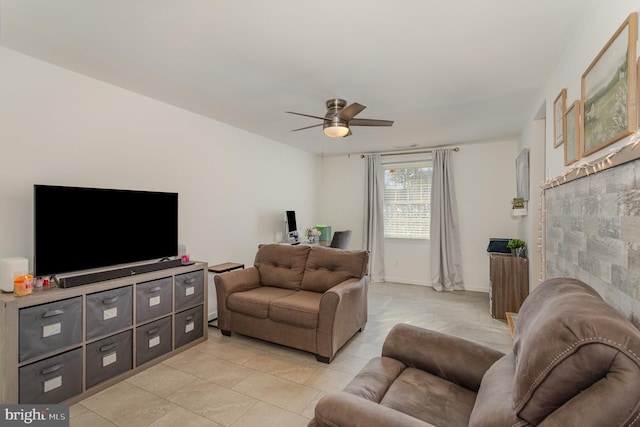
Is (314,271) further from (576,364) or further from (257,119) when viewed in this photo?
(576,364)

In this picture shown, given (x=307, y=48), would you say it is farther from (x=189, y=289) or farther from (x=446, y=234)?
(x=446, y=234)

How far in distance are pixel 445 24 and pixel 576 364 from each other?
76.2 inches

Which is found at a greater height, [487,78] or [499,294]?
[487,78]

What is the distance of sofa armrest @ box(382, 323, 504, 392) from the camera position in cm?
148

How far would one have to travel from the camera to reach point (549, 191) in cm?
240

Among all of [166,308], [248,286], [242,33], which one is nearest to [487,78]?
[242,33]

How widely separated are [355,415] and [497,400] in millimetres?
478

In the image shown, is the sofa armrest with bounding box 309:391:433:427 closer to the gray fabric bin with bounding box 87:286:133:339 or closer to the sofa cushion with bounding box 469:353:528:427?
the sofa cushion with bounding box 469:353:528:427

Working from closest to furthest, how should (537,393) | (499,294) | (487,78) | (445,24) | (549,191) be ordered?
(537,393), (445,24), (549,191), (487,78), (499,294)

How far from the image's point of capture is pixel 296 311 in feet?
9.07

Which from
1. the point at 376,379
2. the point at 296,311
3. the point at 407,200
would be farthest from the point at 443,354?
the point at 407,200

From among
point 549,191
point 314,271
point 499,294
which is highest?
point 549,191

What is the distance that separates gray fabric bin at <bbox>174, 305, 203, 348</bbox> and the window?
383 cm

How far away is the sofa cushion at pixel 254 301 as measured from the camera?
2932 mm
